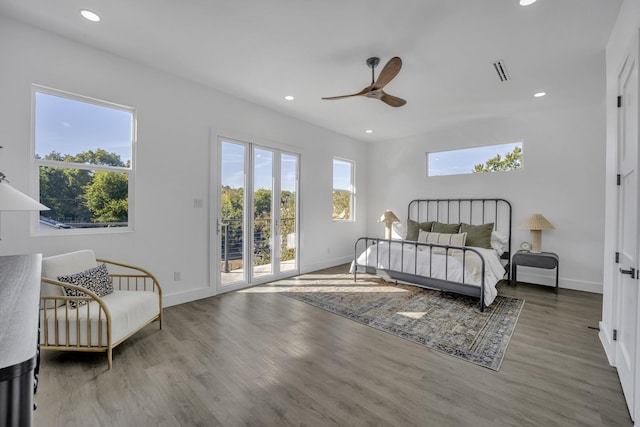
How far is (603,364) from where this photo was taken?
89.4 inches

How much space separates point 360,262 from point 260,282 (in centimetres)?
165

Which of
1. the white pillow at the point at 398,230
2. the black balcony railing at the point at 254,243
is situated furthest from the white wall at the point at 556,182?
the black balcony railing at the point at 254,243

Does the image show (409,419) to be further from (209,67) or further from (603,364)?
(209,67)

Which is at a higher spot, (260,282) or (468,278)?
(468,278)

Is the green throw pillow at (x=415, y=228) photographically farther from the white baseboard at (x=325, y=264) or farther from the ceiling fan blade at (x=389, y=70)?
the ceiling fan blade at (x=389, y=70)

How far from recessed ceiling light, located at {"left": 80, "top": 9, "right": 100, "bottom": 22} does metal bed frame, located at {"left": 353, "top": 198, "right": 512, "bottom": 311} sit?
3.67 metres

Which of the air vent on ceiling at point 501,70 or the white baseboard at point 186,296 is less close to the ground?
the air vent on ceiling at point 501,70

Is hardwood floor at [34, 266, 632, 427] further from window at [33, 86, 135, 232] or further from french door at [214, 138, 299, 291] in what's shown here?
french door at [214, 138, 299, 291]

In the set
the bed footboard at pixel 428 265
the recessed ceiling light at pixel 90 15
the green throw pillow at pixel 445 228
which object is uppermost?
the recessed ceiling light at pixel 90 15

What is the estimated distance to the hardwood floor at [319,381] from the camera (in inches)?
67.4

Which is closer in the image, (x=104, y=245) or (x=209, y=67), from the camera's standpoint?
(x=104, y=245)

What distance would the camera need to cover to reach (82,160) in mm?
2945

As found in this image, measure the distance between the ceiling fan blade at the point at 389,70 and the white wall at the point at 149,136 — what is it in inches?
90.3

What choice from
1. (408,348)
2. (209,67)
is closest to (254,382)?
(408,348)
